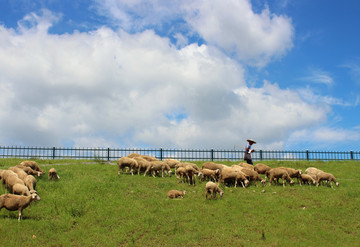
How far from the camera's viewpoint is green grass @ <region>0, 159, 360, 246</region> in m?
10.1

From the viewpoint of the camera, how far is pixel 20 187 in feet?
39.2

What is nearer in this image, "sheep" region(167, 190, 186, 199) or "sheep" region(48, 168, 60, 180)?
"sheep" region(167, 190, 186, 199)

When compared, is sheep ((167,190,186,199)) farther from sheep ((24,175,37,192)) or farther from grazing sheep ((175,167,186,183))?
sheep ((24,175,37,192))

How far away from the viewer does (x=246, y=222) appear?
1134 centimetres

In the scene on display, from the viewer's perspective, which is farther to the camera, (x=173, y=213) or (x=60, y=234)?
(x=173, y=213)

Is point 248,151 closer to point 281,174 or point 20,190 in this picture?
point 281,174

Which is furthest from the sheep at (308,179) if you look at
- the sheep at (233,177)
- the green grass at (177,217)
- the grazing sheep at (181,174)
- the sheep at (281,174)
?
the grazing sheep at (181,174)

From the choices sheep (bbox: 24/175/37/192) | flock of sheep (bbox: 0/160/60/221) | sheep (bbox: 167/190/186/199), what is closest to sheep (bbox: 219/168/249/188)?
sheep (bbox: 167/190/186/199)

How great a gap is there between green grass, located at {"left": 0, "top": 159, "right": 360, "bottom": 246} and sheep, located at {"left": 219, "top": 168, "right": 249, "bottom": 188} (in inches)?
23.1

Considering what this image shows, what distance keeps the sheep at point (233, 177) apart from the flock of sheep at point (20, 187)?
899cm

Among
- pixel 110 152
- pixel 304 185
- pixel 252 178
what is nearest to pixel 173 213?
Result: pixel 252 178

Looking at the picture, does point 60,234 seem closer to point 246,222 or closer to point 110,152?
point 246,222

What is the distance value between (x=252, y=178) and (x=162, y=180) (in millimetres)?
5237

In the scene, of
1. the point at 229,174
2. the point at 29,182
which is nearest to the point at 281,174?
the point at 229,174
